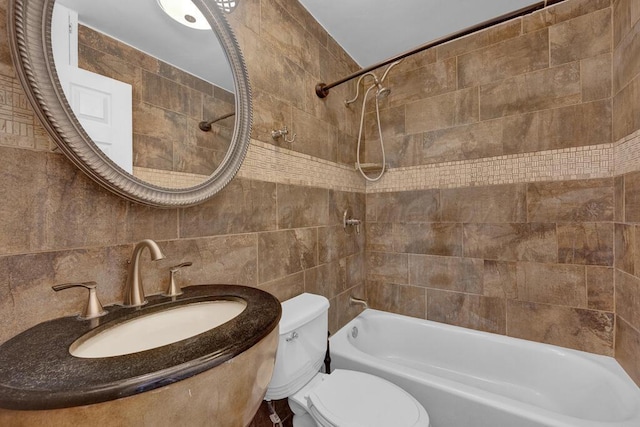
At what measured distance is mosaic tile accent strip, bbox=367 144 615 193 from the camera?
150 cm

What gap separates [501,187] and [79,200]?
2.13 meters

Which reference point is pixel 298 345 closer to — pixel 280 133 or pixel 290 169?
pixel 290 169

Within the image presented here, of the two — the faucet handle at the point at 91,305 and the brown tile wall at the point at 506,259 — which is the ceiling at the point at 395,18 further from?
the faucet handle at the point at 91,305

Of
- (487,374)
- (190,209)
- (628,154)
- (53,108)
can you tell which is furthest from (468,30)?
(487,374)

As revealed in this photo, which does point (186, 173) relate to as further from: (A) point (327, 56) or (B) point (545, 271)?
(B) point (545, 271)

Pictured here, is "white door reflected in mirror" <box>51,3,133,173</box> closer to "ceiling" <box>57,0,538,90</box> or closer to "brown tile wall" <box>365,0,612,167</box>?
"ceiling" <box>57,0,538,90</box>

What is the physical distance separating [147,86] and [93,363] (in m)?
0.81

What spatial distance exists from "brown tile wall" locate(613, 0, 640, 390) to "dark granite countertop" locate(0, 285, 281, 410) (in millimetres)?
1743

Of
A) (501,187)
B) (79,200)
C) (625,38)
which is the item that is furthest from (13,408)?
(625,38)

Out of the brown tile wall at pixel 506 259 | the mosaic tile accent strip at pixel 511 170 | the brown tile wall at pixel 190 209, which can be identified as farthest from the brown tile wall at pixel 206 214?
the mosaic tile accent strip at pixel 511 170

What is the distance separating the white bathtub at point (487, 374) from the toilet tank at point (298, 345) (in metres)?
0.38

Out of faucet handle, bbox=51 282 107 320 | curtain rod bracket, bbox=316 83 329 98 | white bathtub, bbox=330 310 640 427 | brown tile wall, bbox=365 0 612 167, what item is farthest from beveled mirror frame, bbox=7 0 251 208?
brown tile wall, bbox=365 0 612 167

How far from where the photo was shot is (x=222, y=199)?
1105 millimetres

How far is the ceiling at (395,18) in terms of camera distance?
158 centimetres
